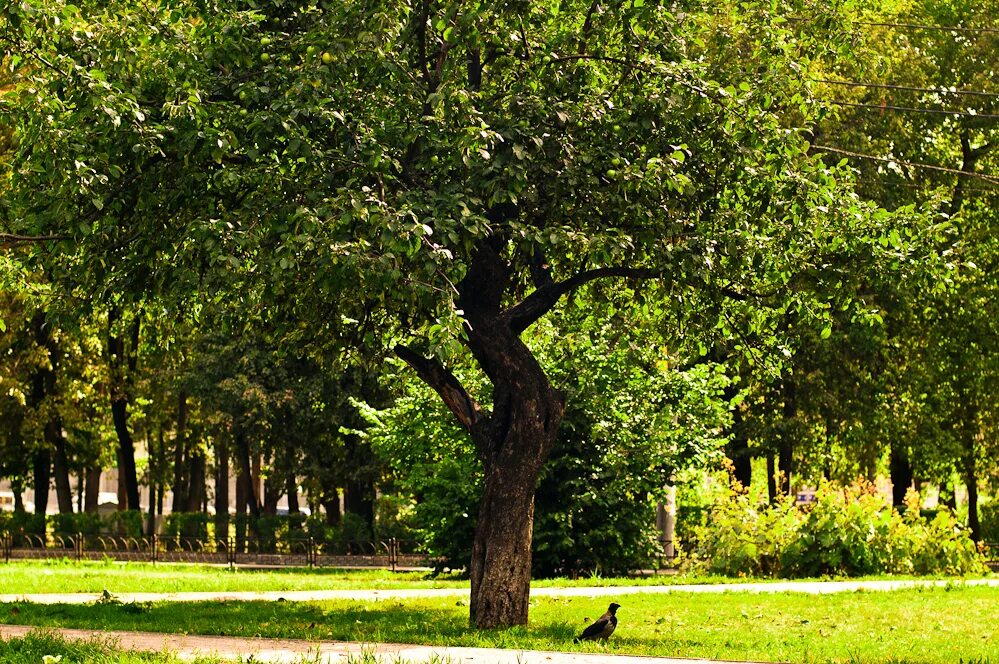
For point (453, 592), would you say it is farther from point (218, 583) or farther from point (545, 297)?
point (545, 297)

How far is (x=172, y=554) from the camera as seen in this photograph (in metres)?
34.6

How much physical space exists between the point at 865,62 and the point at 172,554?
25.0m

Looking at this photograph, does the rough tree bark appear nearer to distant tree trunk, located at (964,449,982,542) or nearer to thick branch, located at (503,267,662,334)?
thick branch, located at (503,267,662,334)

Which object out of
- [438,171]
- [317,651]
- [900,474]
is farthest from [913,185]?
[317,651]

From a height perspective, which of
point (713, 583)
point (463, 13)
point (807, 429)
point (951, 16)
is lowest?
point (713, 583)

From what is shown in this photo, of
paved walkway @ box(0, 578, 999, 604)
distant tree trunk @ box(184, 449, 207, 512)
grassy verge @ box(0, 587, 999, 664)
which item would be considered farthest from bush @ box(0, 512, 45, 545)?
grassy verge @ box(0, 587, 999, 664)

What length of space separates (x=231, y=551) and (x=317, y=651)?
23775 millimetres

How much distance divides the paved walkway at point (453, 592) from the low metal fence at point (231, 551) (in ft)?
39.8

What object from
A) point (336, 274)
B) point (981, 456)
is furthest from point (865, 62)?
point (981, 456)

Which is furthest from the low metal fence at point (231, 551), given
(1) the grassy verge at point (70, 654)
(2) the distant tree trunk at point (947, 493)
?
(2) the distant tree trunk at point (947, 493)

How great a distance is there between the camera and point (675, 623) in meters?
13.9

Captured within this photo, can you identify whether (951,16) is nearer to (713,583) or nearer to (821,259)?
(713,583)

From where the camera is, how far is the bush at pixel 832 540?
21.7 m

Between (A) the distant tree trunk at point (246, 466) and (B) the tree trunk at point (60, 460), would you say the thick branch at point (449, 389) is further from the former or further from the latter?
(B) the tree trunk at point (60, 460)
